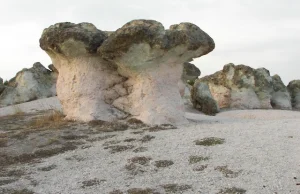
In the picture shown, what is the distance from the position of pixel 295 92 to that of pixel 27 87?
19.1 metres

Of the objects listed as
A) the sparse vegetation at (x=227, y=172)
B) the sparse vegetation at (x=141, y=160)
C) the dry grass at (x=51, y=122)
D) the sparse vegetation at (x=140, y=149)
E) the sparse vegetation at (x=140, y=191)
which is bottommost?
the sparse vegetation at (x=140, y=191)

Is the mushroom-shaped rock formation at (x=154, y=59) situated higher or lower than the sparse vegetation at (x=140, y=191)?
higher

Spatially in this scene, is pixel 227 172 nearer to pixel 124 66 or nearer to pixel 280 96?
pixel 124 66

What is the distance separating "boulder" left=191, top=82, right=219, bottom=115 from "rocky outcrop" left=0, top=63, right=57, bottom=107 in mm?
10930

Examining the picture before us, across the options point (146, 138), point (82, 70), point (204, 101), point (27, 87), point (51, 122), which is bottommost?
point (146, 138)

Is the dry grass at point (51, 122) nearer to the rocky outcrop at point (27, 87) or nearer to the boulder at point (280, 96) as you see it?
the rocky outcrop at point (27, 87)

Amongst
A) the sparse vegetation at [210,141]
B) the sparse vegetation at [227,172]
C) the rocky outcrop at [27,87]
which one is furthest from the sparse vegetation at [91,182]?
the rocky outcrop at [27,87]

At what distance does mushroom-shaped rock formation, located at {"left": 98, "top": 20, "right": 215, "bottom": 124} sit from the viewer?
1641cm

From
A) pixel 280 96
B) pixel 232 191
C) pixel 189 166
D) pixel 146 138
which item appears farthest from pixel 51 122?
pixel 280 96

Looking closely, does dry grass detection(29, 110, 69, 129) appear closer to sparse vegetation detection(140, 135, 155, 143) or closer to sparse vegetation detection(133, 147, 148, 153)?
sparse vegetation detection(140, 135, 155, 143)

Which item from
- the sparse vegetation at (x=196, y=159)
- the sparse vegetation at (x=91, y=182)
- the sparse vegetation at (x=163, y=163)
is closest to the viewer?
the sparse vegetation at (x=91, y=182)

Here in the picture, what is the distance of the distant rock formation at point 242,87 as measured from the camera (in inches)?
1168

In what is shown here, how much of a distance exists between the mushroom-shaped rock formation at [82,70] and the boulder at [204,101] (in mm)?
9831

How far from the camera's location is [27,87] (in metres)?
31.5
